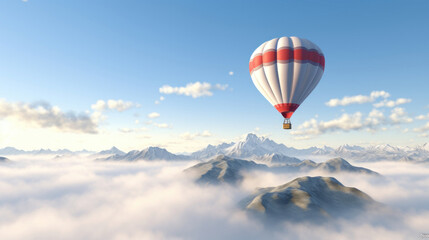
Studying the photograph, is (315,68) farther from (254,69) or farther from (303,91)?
(254,69)

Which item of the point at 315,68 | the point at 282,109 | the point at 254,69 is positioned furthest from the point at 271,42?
the point at 282,109

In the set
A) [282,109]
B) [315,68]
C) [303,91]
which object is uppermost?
[315,68]

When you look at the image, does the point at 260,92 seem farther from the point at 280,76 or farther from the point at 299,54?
the point at 299,54

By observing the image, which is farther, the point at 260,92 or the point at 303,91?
the point at 260,92

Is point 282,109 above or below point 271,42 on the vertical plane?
below
